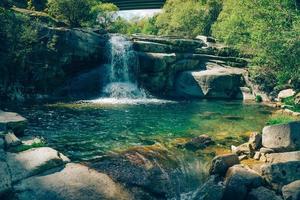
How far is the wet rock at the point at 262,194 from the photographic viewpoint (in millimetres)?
12344

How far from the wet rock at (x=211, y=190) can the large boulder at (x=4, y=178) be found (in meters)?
6.35

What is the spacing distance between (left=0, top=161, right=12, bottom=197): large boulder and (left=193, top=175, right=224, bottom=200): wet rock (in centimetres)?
635

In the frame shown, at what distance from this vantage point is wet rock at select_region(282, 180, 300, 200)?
12203 mm

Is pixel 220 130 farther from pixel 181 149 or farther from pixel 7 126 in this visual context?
pixel 7 126

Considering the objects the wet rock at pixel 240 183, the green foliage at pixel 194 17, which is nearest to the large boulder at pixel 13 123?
the wet rock at pixel 240 183

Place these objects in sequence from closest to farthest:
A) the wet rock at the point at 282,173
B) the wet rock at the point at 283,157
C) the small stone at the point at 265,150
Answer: the wet rock at the point at 282,173 → the wet rock at the point at 283,157 → the small stone at the point at 265,150

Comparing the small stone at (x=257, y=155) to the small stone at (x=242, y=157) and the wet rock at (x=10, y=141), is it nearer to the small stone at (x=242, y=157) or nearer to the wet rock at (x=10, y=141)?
the small stone at (x=242, y=157)

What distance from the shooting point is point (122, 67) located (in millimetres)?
37969

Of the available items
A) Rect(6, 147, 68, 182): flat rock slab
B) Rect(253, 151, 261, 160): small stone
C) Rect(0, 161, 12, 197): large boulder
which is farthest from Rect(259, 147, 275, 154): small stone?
Rect(0, 161, 12, 197): large boulder

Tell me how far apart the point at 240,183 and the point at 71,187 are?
5.86m

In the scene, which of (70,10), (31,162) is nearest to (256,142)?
(31,162)

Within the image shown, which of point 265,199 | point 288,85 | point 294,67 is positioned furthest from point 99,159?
point 288,85

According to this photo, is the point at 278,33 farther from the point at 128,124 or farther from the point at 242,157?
the point at 242,157

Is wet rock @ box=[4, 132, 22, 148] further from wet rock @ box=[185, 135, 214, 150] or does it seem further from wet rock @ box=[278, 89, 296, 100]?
wet rock @ box=[278, 89, 296, 100]
